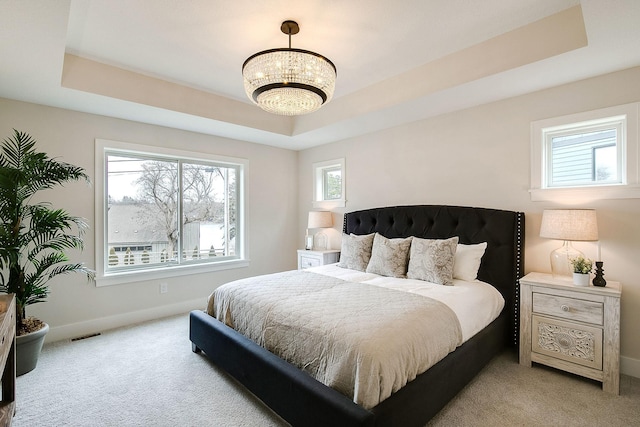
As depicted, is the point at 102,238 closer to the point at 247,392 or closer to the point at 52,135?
the point at 52,135

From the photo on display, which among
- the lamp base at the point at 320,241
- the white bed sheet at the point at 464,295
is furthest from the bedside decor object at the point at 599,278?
the lamp base at the point at 320,241

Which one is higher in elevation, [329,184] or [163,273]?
[329,184]

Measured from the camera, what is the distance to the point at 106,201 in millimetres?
3410

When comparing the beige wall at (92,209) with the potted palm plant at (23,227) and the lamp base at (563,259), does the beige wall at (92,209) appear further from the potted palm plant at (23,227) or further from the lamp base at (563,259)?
the lamp base at (563,259)

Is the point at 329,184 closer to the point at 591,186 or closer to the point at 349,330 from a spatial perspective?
the point at 591,186

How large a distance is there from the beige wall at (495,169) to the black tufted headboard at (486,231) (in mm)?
145

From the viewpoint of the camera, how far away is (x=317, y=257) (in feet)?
13.8

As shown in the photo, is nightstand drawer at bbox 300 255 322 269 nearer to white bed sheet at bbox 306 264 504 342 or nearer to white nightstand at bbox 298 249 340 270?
white nightstand at bbox 298 249 340 270

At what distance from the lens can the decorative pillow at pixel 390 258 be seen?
2949 millimetres

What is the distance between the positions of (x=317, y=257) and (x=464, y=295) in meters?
2.18

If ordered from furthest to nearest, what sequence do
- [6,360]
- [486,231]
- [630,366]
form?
[486,231] → [630,366] → [6,360]

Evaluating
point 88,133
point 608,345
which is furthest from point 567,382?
point 88,133

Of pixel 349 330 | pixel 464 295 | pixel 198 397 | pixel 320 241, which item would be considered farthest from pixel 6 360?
pixel 320 241

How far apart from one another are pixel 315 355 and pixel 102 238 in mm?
2932
